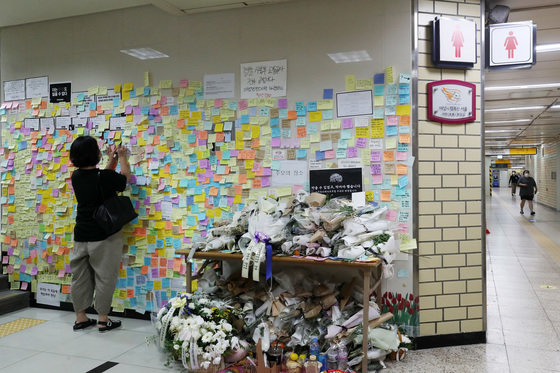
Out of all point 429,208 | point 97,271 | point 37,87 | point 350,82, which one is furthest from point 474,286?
point 37,87

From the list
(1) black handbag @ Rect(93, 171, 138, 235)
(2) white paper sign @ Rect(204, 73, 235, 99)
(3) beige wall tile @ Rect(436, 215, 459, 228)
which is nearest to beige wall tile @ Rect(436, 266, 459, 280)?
(3) beige wall tile @ Rect(436, 215, 459, 228)

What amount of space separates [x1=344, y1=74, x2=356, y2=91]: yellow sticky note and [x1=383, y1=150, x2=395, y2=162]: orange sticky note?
566 millimetres

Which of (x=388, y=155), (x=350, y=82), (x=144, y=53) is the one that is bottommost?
(x=388, y=155)

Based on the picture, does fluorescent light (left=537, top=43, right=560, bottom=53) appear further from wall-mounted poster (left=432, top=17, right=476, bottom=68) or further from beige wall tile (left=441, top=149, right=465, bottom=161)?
beige wall tile (left=441, top=149, right=465, bottom=161)

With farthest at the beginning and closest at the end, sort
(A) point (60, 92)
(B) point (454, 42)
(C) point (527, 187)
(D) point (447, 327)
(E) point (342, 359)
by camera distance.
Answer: (C) point (527, 187)
(A) point (60, 92)
(D) point (447, 327)
(B) point (454, 42)
(E) point (342, 359)

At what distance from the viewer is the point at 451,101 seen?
3105 millimetres

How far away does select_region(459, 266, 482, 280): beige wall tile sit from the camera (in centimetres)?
317

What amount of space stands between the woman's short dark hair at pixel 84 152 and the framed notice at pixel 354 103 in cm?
212

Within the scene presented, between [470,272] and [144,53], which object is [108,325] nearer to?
[144,53]

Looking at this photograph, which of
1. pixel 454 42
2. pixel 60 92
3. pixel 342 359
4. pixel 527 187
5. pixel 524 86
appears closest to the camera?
pixel 342 359

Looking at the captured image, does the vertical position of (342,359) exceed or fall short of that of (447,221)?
it falls short

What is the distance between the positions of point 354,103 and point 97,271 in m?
2.61

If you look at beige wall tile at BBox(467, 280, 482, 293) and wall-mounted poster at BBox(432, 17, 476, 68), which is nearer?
wall-mounted poster at BBox(432, 17, 476, 68)

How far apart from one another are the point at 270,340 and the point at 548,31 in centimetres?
426
